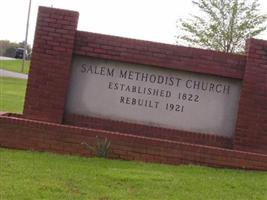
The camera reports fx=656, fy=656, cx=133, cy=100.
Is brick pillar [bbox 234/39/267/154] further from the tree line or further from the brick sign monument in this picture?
the tree line

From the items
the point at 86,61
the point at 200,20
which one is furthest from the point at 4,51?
the point at 86,61

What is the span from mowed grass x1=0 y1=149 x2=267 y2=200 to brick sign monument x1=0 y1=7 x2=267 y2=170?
1071 mm

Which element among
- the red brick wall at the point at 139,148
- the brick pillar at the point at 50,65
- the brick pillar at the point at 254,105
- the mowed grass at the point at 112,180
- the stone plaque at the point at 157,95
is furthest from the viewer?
the stone plaque at the point at 157,95

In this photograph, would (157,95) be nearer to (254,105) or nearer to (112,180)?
(254,105)

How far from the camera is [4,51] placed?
10512 centimetres

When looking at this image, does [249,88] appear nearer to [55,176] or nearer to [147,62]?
[147,62]

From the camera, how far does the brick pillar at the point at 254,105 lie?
10148 mm

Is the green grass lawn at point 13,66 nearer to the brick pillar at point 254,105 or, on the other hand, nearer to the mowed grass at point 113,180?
the brick pillar at point 254,105

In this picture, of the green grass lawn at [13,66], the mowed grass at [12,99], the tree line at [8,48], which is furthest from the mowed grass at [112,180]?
the tree line at [8,48]

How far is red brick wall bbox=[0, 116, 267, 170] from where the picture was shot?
9.60 metres

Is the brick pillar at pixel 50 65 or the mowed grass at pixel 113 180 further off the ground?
the brick pillar at pixel 50 65

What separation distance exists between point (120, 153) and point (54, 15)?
2427 millimetres

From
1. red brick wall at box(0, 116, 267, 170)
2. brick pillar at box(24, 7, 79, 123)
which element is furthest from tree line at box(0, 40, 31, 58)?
red brick wall at box(0, 116, 267, 170)

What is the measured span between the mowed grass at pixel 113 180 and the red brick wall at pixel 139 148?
0.30 m
